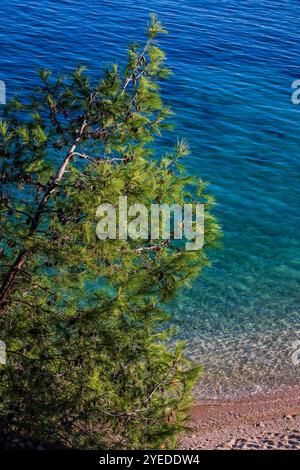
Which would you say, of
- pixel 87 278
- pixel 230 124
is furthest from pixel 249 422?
pixel 230 124

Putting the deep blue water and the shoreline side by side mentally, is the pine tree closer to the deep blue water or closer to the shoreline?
the deep blue water

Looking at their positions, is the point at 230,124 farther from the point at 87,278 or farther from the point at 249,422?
the point at 87,278

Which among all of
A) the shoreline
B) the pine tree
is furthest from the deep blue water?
the pine tree

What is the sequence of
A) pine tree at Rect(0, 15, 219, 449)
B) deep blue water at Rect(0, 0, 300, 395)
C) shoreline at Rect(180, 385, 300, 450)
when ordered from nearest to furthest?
pine tree at Rect(0, 15, 219, 449) < shoreline at Rect(180, 385, 300, 450) < deep blue water at Rect(0, 0, 300, 395)

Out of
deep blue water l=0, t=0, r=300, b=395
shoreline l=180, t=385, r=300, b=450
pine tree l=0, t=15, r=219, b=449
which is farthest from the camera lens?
deep blue water l=0, t=0, r=300, b=395

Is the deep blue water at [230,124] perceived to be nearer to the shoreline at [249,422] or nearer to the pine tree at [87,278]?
the shoreline at [249,422]

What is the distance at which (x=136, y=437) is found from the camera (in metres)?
9.91

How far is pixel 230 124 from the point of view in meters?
30.2

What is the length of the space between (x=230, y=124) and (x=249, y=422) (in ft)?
56.7

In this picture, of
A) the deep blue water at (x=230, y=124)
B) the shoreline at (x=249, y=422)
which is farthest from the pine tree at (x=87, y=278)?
the shoreline at (x=249, y=422)

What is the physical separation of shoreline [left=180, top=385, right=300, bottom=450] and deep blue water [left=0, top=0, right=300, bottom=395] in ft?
1.30

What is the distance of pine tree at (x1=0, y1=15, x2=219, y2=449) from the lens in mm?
9539

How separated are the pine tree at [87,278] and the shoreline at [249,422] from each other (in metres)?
4.16

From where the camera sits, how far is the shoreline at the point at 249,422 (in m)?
14.0
